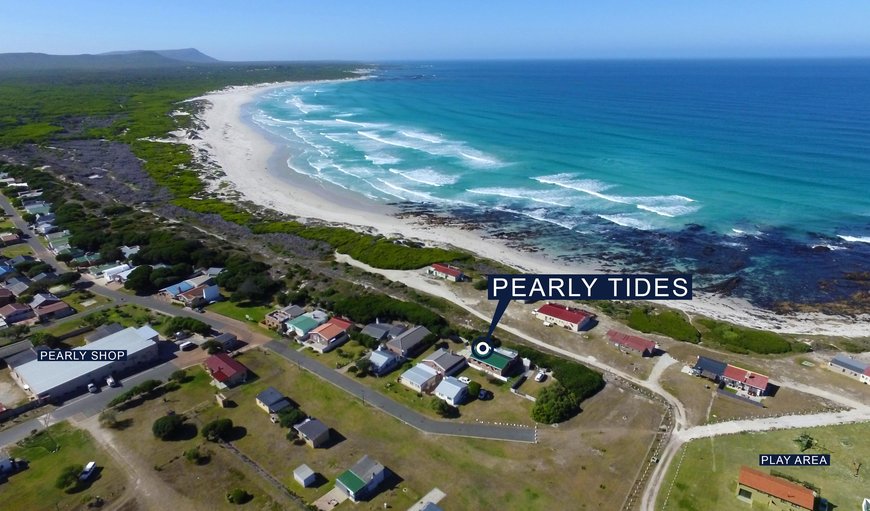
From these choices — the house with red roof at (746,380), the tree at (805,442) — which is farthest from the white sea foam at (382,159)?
the tree at (805,442)

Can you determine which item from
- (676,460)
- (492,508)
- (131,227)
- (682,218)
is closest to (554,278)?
(492,508)

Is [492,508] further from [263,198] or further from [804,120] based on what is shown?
[804,120]

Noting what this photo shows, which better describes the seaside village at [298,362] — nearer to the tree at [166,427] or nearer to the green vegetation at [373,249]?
the tree at [166,427]

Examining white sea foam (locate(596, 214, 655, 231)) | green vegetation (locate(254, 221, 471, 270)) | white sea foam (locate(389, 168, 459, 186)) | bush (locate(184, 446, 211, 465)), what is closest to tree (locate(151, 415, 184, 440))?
bush (locate(184, 446, 211, 465))

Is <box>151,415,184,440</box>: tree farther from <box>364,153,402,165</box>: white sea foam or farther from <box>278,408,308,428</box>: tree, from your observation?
<box>364,153,402,165</box>: white sea foam

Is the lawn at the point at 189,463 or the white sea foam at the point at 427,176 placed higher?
the white sea foam at the point at 427,176
